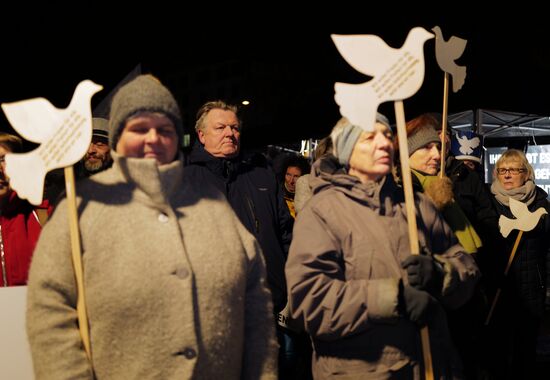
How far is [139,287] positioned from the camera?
Result: 6.10ft

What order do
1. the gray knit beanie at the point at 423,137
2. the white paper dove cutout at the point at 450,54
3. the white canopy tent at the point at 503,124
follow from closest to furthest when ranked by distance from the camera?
the white paper dove cutout at the point at 450,54 → the gray knit beanie at the point at 423,137 → the white canopy tent at the point at 503,124

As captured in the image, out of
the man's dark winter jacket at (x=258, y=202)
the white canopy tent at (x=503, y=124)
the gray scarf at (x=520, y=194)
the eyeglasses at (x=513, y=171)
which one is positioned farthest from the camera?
the white canopy tent at (x=503, y=124)

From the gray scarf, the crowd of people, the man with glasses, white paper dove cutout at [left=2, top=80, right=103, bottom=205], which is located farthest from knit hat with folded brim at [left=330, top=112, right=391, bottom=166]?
the gray scarf

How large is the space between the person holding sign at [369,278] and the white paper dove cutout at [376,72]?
0.65ft

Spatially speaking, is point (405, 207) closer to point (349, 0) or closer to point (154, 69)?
point (154, 69)

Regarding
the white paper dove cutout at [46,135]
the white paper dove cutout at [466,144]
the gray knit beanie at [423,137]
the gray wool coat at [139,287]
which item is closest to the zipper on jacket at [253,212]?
the gray knit beanie at [423,137]

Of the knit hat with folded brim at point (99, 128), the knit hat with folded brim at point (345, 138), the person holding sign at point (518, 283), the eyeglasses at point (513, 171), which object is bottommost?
the person holding sign at point (518, 283)

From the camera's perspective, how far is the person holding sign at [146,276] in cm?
183

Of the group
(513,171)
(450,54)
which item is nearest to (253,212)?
(450,54)

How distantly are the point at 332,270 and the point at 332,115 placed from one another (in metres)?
6.12

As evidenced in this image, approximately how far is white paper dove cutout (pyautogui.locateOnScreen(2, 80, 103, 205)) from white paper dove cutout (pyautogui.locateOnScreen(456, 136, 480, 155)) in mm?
3903

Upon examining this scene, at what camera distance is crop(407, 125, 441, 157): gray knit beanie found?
351cm

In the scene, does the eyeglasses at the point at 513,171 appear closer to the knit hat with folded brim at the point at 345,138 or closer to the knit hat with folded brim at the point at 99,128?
the knit hat with folded brim at the point at 345,138

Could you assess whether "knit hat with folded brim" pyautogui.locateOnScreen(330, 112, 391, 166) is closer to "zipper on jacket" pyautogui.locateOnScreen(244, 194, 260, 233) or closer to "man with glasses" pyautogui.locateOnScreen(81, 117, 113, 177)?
"zipper on jacket" pyautogui.locateOnScreen(244, 194, 260, 233)
